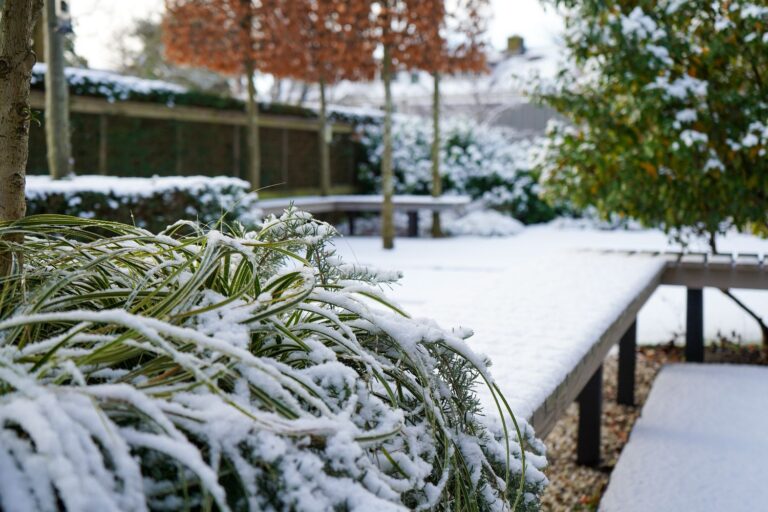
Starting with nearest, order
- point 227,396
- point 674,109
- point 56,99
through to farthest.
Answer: point 227,396
point 674,109
point 56,99

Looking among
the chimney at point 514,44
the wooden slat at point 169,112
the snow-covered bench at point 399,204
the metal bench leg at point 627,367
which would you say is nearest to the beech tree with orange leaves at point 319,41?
the wooden slat at point 169,112

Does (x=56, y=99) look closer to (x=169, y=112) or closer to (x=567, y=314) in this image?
(x=169, y=112)

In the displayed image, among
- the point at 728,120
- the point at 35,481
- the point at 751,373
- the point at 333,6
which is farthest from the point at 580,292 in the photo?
the point at 333,6

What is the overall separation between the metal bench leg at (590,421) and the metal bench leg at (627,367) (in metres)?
0.83

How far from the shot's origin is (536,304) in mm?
3477

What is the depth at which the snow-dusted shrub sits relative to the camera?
4.85 m

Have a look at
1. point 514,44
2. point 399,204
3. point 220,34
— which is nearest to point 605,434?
point 399,204

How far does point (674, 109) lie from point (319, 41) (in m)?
6.65

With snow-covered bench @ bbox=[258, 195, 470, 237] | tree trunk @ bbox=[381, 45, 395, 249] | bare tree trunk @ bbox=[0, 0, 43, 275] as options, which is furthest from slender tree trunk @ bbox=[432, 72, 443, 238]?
bare tree trunk @ bbox=[0, 0, 43, 275]

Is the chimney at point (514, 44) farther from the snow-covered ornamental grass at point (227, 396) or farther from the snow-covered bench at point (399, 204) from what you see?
the snow-covered ornamental grass at point (227, 396)

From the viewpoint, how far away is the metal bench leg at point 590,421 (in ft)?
11.6

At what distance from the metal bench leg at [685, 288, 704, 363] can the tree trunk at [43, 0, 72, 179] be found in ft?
15.2

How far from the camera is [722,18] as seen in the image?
469 cm

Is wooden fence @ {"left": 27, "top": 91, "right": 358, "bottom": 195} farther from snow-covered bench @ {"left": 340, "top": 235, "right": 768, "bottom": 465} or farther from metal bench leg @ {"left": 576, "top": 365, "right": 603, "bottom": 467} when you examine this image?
metal bench leg @ {"left": 576, "top": 365, "right": 603, "bottom": 467}
